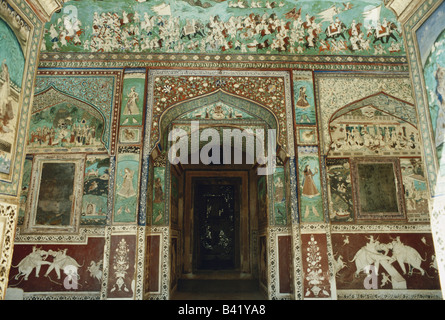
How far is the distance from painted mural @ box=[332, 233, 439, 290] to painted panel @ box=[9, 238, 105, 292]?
496 cm

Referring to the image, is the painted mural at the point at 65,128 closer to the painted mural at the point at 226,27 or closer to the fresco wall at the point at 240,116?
the fresco wall at the point at 240,116

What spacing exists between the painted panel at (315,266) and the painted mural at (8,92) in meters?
5.12

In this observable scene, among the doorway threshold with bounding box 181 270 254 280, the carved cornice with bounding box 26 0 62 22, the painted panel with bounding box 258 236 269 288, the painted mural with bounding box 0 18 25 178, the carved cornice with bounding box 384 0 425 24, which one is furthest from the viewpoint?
the doorway threshold with bounding box 181 270 254 280

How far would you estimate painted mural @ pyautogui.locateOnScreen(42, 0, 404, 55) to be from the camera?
23.3 ft

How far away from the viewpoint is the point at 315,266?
6414 millimetres

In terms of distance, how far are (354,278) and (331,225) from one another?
3.73 ft

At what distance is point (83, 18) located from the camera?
7.17 m

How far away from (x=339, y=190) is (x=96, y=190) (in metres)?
5.23

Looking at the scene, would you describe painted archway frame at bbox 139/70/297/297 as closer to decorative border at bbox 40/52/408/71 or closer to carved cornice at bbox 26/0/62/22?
decorative border at bbox 40/52/408/71

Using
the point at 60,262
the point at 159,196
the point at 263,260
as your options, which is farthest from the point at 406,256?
the point at 60,262

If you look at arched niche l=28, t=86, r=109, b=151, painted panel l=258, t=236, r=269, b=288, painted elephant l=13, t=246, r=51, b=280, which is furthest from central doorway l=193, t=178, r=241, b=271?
painted elephant l=13, t=246, r=51, b=280

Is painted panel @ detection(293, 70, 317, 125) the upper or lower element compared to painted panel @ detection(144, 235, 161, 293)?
upper
